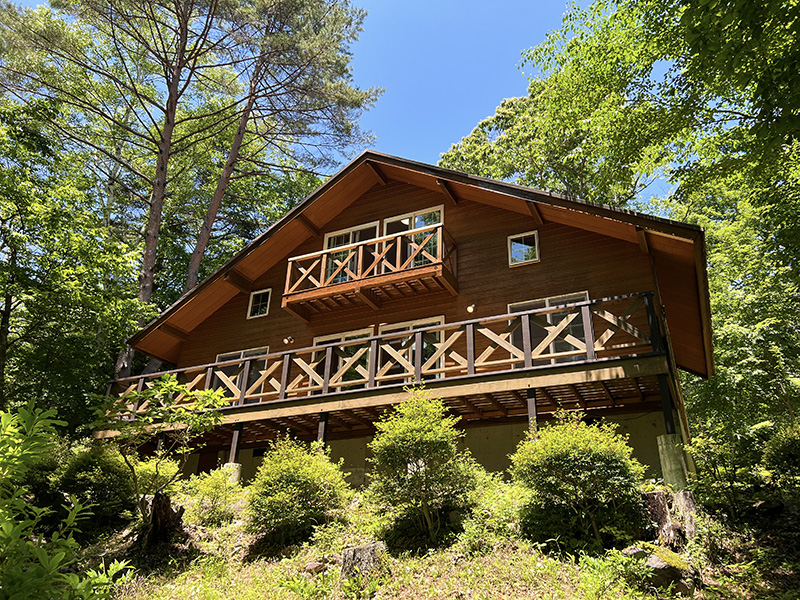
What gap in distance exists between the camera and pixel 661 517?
7004mm

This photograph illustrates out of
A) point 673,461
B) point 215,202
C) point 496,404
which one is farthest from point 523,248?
point 215,202

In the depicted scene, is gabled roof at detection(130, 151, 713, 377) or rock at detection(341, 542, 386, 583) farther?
gabled roof at detection(130, 151, 713, 377)

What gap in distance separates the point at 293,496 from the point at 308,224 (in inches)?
387

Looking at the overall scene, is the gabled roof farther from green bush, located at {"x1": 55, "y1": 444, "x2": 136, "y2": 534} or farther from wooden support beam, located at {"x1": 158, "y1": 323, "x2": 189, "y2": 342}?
green bush, located at {"x1": 55, "y1": 444, "x2": 136, "y2": 534}

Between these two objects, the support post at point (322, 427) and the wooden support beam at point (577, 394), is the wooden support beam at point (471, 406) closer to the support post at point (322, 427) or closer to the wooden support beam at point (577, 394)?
the wooden support beam at point (577, 394)

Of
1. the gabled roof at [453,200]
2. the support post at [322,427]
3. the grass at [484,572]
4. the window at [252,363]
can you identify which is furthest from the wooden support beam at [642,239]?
the window at [252,363]

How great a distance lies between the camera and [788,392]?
759 inches

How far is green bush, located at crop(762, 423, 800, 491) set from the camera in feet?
27.8

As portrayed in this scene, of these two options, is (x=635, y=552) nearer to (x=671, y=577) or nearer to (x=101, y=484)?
(x=671, y=577)

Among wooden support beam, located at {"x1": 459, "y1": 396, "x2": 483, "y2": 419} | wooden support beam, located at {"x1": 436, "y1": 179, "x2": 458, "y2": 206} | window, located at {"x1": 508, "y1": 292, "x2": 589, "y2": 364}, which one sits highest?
wooden support beam, located at {"x1": 436, "y1": 179, "x2": 458, "y2": 206}

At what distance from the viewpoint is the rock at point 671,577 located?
589 cm

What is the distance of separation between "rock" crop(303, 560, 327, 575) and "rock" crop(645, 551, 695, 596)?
162 inches

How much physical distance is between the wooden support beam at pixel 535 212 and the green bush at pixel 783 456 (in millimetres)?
6727

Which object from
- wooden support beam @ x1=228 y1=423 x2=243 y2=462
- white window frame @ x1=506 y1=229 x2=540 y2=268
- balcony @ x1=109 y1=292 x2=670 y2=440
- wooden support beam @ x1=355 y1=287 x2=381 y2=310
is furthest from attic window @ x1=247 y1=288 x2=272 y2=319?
white window frame @ x1=506 y1=229 x2=540 y2=268
